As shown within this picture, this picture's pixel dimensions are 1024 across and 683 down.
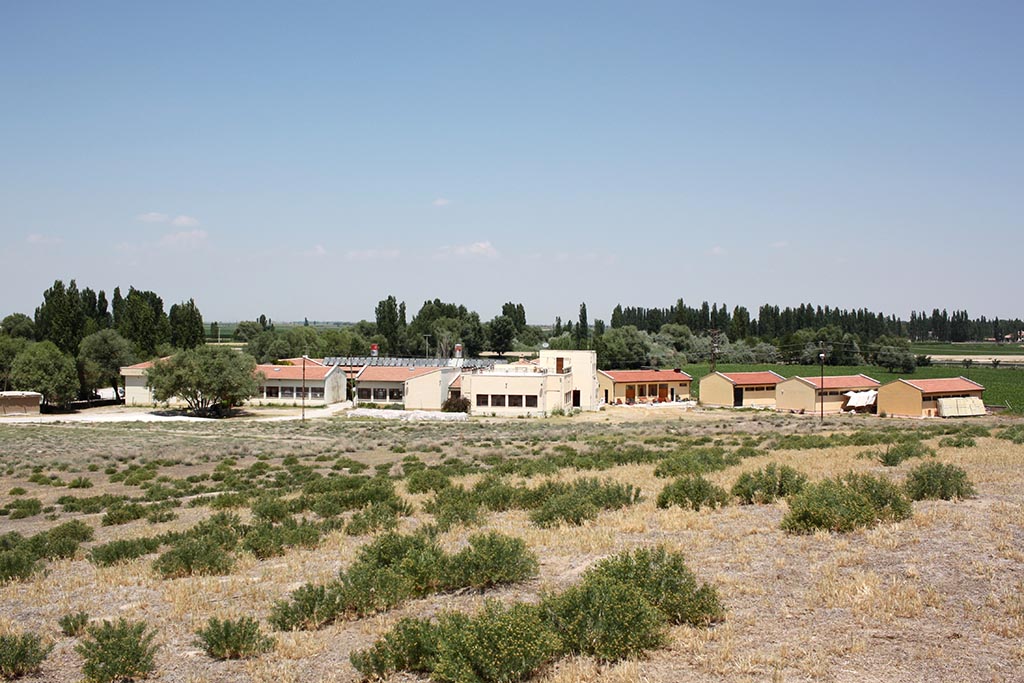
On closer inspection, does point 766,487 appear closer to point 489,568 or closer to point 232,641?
point 489,568

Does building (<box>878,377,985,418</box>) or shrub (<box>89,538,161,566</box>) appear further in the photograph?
building (<box>878,377,985,418</box>)

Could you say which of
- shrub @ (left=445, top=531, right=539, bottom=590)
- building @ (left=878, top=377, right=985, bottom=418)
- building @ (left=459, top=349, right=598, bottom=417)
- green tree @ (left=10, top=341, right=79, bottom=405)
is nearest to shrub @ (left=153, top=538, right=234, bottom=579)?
shrub @ (left=445, top=531, right=539, bottom=590)

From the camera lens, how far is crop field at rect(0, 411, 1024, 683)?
7.29m

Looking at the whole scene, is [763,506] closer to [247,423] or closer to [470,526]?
[470,526]

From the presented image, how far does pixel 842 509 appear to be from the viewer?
12.1 m

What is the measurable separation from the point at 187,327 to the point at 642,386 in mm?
57561

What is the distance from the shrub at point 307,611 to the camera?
9242mm

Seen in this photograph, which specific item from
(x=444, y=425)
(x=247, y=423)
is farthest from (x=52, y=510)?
(x=247, y=423)

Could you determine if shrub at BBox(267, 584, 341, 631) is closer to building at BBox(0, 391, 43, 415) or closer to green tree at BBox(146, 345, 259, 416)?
green tree at BBox(146, 345, 259, 416)

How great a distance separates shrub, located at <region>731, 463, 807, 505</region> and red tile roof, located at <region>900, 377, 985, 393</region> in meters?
49.9

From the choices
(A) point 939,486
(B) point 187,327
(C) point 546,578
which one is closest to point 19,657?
(C) point 546,578

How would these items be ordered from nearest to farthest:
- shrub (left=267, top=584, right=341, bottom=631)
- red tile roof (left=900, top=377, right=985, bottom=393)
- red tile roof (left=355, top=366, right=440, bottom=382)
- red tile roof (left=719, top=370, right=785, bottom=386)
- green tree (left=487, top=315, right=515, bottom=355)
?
shrub (left=267, top=584, right=341, bottom=631)
red tile roof (left=900, top=377, right=985, bottom=393)
red tile roof (left=719, top=370, right=785, bottom=386)
red tile roof (left=355, top=366, right=440, bottom=382)
green tree (left=487, top=315, right=515, bottom=355)

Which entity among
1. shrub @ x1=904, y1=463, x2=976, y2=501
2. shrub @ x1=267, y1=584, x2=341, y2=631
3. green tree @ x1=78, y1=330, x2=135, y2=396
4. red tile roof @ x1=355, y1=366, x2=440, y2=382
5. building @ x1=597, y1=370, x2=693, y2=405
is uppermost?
green tree @ x1=78, y1=330, x2=135, y2=396

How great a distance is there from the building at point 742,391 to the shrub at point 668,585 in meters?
62.3
